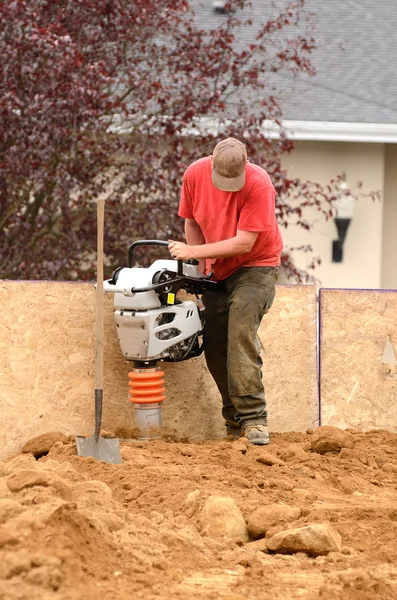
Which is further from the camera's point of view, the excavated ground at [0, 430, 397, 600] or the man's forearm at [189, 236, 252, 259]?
the man's forearm at [189, 236, 252, 259]

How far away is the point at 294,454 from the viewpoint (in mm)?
6859

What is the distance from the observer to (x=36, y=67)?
9641 millimetres

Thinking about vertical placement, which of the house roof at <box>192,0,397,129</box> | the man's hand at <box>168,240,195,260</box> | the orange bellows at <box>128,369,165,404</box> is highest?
the house roof at <box>192,0,397,129</box>

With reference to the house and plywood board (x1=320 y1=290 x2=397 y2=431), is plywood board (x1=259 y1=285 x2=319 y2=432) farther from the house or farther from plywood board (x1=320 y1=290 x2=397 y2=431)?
the house

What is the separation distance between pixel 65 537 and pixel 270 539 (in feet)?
3.77

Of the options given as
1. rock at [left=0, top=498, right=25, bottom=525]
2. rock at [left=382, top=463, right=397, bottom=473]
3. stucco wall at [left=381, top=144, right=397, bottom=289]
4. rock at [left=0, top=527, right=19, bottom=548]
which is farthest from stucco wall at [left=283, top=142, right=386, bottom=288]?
rock at [left=0, top=527, right=19, bottom=548]

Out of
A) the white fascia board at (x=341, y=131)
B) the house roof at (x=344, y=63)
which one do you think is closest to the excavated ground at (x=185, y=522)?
the white fascia board at (x=341, y=131)

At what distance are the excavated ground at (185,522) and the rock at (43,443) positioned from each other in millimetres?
129

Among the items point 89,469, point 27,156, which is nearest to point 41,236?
point 27,156

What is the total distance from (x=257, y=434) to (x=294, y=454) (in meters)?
0.34

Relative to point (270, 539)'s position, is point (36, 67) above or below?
above

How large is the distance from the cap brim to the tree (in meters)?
2.83

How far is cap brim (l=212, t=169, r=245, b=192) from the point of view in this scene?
6.80m

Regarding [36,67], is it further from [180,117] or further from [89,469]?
[89,469]
